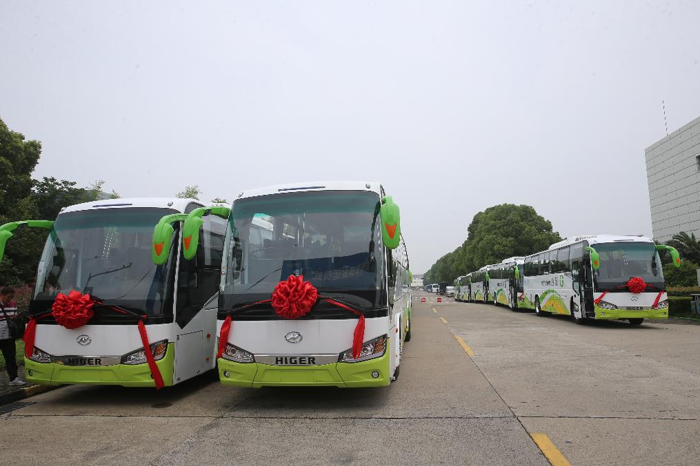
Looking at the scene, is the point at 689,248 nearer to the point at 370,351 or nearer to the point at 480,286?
the point at 480,286

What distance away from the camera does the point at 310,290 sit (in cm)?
631

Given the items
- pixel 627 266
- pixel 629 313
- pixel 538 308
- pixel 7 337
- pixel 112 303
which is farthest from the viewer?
pixel 538 308

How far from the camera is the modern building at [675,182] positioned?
138 ft

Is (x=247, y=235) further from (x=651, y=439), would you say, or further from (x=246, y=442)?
(x=651, y=439)

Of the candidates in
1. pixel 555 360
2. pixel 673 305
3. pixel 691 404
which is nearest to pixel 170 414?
pixel 691 404

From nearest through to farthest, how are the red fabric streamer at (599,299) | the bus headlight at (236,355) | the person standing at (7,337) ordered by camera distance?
the bus headlight at (236,355)
the person standing at (7,337)
the red fabric streamer at (599,299)

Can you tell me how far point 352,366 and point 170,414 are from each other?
246 cm

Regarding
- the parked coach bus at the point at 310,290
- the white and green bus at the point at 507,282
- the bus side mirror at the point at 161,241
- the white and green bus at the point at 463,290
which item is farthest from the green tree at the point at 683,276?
the bus side mirror at the point at 161,241

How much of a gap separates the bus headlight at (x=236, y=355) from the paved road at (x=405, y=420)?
70 centimetres

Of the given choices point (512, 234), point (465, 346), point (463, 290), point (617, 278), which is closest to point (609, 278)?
point (617, 278)

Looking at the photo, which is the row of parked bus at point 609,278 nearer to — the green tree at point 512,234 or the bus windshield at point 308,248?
the bus windshield at point 308,248

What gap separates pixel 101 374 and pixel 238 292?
2134 mm

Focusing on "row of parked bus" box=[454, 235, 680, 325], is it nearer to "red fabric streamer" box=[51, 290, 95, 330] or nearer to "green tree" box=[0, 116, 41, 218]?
"red fabric streamer" box=[51, 290, 95, 330]

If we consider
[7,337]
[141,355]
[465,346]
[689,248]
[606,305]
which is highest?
[689,248]
